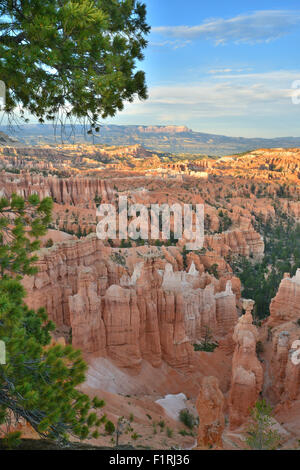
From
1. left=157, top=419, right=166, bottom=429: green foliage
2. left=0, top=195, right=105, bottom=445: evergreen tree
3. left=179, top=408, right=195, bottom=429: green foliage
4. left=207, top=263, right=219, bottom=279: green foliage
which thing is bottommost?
left=179, top=408, right=195, bottom=429: green foliage

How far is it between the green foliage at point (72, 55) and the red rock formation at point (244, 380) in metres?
12.8

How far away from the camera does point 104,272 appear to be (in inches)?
920

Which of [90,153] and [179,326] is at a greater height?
[90,153]

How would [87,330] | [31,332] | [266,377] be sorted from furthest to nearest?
[266,377]
[87,330]
[31,332]

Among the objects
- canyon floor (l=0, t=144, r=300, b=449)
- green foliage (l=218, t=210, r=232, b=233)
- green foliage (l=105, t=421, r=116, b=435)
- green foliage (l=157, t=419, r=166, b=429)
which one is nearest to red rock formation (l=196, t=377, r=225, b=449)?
canyon floor (l=0, t=144, r=300, b=449)

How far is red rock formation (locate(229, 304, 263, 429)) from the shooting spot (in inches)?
641

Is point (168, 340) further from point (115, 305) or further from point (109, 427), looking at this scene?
point (109, 427)

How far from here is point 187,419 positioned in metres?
14.9

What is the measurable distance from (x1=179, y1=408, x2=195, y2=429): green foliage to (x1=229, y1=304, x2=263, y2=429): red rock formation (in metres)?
2.26

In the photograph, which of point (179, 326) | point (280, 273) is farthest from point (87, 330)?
point (280, 273)

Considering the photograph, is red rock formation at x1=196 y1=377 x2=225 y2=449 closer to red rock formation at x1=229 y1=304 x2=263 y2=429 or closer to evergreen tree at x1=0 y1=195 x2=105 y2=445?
red rock formation at x1=229 y1=304 x2=263 y2=429

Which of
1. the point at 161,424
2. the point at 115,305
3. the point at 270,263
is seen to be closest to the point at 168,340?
the point at 115,305

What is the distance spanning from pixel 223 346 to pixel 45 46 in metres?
21.7

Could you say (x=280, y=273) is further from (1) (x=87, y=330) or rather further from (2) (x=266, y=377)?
(1) (x=87, y=330)
